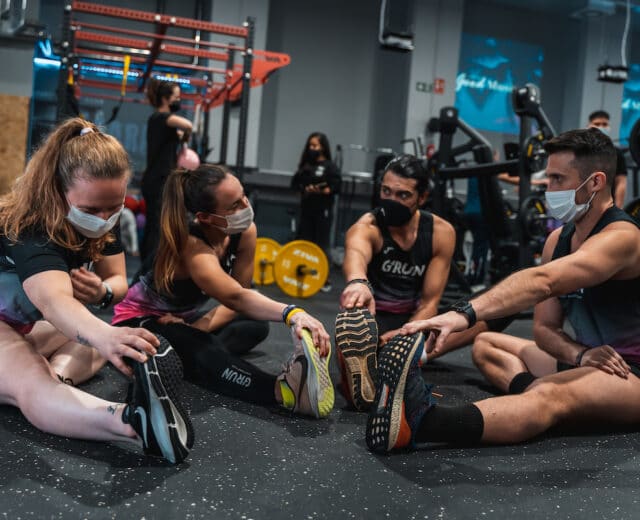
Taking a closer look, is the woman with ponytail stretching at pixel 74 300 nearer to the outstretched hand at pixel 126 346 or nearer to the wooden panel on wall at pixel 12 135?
the outstretched hand at pixel 126 346

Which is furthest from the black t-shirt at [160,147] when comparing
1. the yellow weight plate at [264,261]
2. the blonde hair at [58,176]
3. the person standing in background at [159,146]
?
the blonde hair at [58,176]

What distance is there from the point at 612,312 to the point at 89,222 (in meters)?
1.53

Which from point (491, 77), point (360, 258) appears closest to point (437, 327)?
point (360, 258)

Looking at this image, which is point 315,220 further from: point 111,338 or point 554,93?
point 554,93

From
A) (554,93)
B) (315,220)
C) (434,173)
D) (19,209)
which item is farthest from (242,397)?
(554,93)

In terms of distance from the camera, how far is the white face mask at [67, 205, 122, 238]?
69.1 inches

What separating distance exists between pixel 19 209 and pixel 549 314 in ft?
5.37

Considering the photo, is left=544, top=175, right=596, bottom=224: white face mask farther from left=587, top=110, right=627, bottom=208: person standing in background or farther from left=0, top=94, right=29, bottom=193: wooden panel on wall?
left=0, top=94, right=29, bottom=193: wooden panel on wall

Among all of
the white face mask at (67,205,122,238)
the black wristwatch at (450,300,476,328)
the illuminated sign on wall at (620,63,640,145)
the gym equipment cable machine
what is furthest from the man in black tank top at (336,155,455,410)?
the illuminated sign on wall at (620,63,640,145)

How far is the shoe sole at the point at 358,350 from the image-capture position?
82.0 inches

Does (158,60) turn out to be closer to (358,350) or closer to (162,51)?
(162,51)

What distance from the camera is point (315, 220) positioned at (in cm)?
676

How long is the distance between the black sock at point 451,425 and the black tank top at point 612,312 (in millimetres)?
555

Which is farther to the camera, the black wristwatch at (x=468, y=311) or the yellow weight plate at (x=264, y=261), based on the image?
the yellow weight plate at (x=264, y=261)
